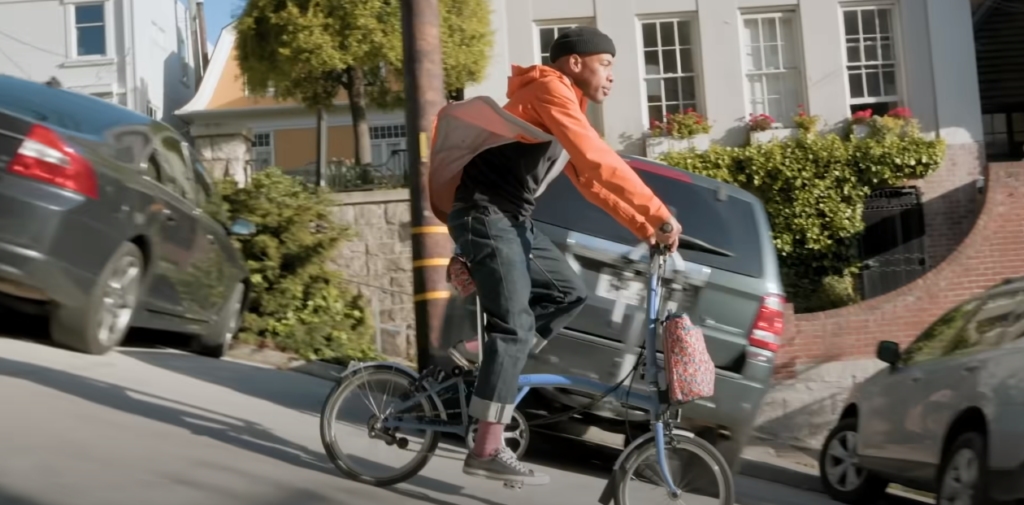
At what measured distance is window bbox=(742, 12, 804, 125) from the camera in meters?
16.0

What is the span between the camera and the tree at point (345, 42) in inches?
610

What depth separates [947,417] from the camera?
5.90m

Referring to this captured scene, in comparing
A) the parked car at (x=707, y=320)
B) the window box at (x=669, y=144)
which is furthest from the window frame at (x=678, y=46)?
the parked car at (x=707, y=320)

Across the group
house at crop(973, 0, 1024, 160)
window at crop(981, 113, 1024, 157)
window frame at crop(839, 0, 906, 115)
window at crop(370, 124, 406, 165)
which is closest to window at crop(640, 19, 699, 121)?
window frame at crop(839, 0, 906, 115)

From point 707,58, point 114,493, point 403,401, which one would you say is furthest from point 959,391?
point 707,58

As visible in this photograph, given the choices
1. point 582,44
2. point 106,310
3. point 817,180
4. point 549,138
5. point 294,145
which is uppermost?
point 294,145

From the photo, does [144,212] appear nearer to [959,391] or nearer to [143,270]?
[143,270]

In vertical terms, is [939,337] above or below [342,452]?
above

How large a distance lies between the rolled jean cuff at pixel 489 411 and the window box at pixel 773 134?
11.7 m

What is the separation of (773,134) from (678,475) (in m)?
11.9

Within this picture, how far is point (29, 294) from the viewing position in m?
6.18

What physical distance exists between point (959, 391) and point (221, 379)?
449 cm

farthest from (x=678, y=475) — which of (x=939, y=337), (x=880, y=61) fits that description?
(x=880, y=61)

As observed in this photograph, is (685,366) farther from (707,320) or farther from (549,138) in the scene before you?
(707,320)
